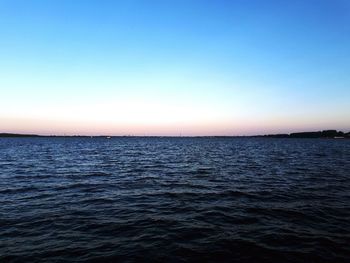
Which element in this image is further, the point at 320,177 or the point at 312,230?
the point at 320,177

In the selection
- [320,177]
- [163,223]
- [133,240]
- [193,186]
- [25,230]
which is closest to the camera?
[133,240]

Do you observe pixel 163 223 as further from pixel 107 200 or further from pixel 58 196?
pixel 58 196

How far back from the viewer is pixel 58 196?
1966cm

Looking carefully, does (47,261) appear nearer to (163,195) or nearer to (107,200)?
(107,200)

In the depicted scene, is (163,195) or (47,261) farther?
(163,195)

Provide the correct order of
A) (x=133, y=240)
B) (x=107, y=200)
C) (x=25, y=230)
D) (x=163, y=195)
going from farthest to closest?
(x=163, y=195), (x=107, y=200), (x=25, y=230), (x=133, y=240)

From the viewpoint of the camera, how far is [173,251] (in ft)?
35.1

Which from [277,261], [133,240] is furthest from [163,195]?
[277,261]

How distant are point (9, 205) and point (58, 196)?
3147mm

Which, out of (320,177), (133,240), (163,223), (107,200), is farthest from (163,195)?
(320,177)

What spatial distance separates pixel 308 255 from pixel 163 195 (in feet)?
37.4

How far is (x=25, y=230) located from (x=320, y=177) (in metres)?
25.9

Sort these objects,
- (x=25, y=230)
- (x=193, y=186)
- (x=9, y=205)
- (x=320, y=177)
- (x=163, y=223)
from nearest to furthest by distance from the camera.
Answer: (x=25, y=230)
(x=163, y=223)
(x=9, y=205)
(x=193, y=186)
(x=320, y=177)

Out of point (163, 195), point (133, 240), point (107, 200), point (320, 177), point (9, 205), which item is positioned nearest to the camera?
point (133, 240)
